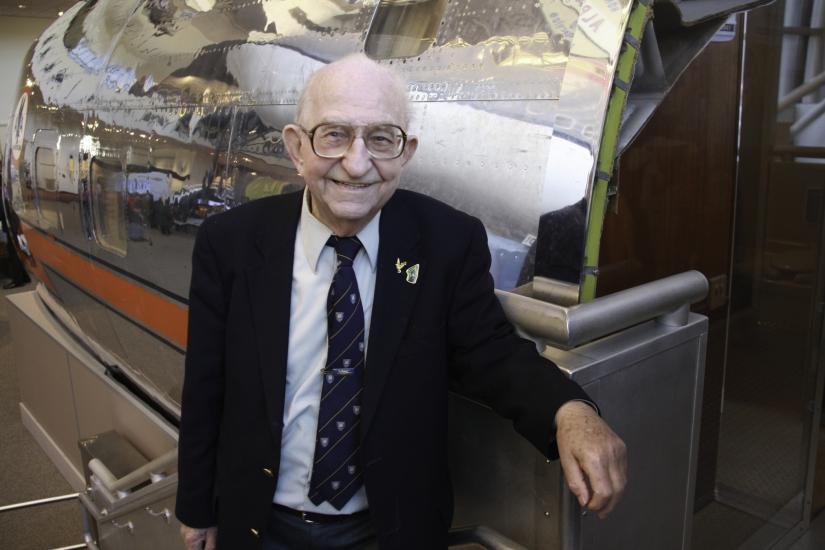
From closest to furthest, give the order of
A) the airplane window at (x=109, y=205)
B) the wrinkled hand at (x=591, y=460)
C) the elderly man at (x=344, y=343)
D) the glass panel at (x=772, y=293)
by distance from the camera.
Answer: the wrinkled hand at (x=591, y=460) → the elderly man at (x=344, y=343) → the glass panel at (x=772, y=293) → the airplane window at (x=109, y=205)

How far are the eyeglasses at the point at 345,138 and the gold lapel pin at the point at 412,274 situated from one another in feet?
0.73

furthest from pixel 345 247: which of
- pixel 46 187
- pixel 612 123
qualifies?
pixel 46 187

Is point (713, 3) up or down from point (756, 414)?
up

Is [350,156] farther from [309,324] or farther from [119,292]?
[119,292]

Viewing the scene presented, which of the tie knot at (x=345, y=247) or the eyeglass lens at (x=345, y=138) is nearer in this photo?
the eyeglass lens at (x=345, y=138)

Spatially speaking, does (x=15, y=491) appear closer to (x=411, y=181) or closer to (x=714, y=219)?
(x=411, y=181)

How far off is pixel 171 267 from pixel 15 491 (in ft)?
7.86

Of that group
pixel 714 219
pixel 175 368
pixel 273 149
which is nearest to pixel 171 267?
pixel 175 368

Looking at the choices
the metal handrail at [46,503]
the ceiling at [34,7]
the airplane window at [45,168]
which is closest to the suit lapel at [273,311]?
the metal handrail at [46,503]

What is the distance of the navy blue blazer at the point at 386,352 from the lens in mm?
1463

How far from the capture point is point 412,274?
4.85 ft

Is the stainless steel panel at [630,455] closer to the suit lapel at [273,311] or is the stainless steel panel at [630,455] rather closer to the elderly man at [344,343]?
the elderly man at [344,343]

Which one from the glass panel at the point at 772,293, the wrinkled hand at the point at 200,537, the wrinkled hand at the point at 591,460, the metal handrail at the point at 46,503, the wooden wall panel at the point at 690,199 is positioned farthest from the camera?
the metal handrail at the point at 46,503

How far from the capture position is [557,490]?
1430mm
